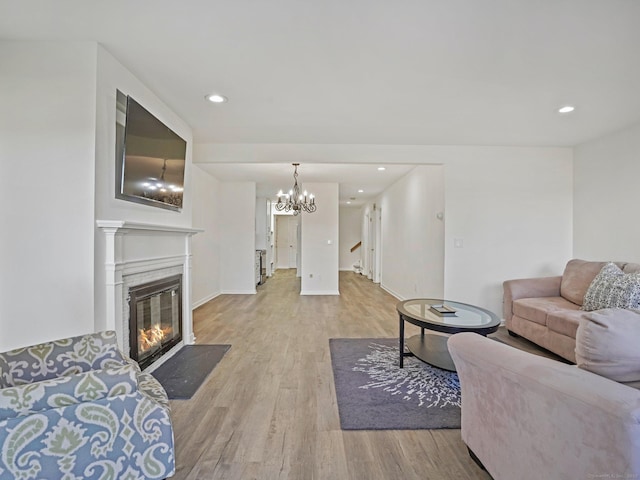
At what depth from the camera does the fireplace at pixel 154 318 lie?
2.37 meters

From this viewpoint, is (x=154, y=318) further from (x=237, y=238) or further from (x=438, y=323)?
(x=237, y=238)

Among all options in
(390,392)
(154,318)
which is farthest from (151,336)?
(390,392)

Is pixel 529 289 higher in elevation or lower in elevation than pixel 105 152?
lower

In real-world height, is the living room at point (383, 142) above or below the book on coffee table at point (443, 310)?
above

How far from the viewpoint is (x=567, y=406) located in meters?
0.97

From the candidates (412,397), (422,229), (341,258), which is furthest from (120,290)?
(341,258)

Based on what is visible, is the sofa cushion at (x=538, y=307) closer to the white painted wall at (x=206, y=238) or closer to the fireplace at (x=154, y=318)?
the fireplace at (x=154, y=318)

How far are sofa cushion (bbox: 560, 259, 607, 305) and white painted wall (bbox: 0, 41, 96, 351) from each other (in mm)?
4354

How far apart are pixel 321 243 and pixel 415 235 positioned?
2.13 metres

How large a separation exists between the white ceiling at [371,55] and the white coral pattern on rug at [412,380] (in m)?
2.34

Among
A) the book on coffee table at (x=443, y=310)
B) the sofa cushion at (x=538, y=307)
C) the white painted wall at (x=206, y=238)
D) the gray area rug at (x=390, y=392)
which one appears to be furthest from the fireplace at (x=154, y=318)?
the sofa cushion at (x=538, y=307)

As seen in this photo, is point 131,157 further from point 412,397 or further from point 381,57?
point 412,397

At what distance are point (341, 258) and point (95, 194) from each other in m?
9.38

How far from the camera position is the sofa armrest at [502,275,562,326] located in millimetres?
3482
